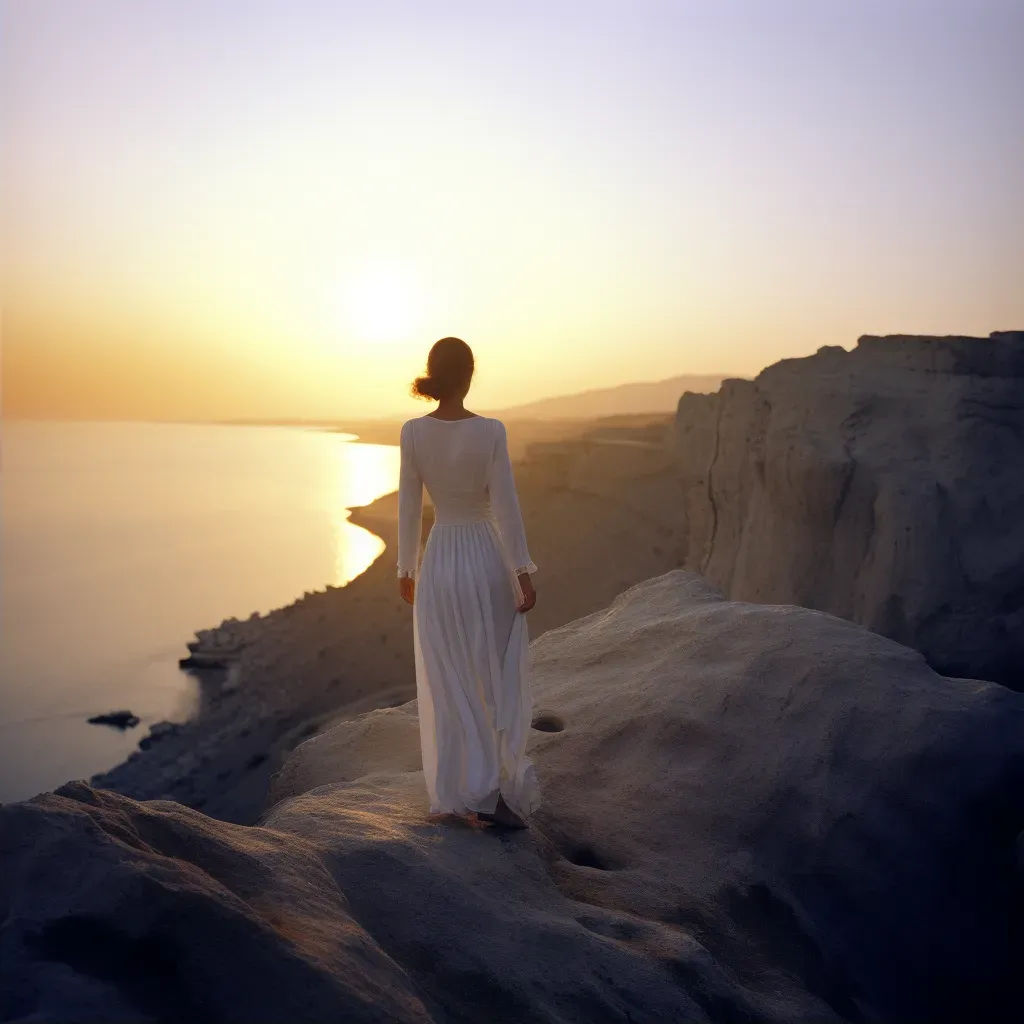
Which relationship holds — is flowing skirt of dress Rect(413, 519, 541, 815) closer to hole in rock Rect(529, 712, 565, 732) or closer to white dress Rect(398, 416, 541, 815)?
white dress Rect(398, 416, 541, 815)

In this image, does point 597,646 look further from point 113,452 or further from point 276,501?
point 113,452

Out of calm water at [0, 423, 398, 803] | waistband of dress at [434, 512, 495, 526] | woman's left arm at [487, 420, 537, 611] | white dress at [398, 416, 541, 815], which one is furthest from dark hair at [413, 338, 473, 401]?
calm water at [0, 423, 398, 803]

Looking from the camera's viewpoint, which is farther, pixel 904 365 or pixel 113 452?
pixel 113 452

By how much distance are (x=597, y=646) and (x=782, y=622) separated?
1444mm

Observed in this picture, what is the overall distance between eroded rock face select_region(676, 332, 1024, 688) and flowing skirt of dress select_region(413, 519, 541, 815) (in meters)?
7.93

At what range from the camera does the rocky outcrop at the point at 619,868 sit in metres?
2.21

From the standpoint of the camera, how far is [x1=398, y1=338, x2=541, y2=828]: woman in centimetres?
406

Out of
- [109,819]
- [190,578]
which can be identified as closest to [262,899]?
[109,819]

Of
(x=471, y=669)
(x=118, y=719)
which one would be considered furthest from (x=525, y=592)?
(x=118, y=719)

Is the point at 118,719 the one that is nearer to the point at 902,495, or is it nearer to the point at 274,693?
the point at 274,693

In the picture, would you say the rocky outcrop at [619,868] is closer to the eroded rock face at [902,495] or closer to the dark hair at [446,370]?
the dark hair at [446,370]

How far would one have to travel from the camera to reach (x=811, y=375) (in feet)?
41.3

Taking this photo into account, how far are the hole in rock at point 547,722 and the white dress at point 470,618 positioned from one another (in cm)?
120

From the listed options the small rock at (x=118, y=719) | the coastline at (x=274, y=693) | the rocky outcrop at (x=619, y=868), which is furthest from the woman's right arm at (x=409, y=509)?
the small rock at (x=118, y=719)
